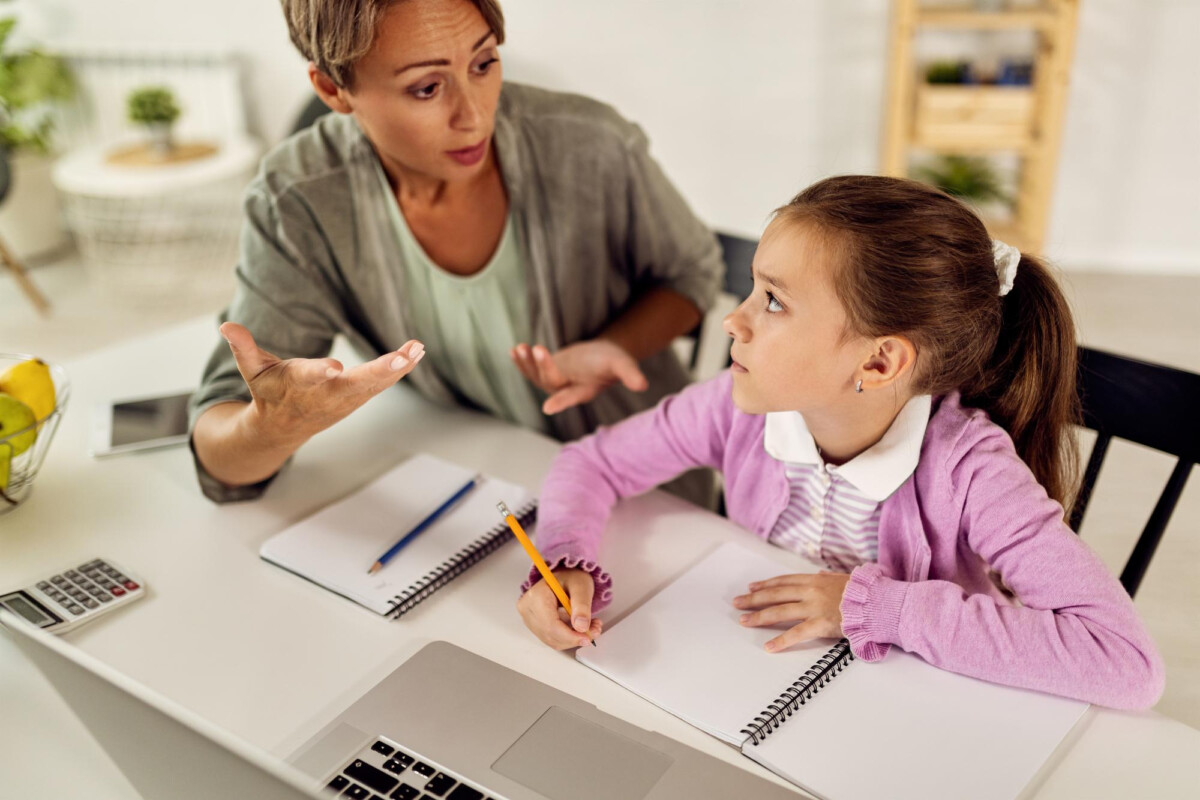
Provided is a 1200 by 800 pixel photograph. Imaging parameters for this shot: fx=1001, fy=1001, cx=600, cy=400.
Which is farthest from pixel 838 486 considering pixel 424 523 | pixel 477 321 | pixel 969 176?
pixel 969 176

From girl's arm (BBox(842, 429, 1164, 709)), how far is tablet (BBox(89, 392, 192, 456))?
0.91 meters

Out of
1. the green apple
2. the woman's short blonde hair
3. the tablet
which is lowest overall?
the tablet

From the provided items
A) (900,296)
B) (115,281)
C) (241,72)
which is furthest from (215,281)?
(900,296)

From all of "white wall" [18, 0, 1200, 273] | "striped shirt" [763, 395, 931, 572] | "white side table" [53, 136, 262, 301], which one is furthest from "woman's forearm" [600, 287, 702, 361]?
"white side table" [53, 136, 262, 301]

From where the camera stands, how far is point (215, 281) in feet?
12.0

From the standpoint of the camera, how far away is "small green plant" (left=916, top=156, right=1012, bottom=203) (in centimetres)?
317

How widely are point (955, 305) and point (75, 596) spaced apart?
91 centimetres

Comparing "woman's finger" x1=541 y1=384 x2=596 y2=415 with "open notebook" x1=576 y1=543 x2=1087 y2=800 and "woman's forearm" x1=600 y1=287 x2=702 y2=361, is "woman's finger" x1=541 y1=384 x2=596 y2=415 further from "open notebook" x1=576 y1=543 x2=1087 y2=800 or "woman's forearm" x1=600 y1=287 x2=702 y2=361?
"open notebook" x1=576 y1=543 x2=1087 y2=800

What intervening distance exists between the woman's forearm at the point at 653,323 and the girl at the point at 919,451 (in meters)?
0.37

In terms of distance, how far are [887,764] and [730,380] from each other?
460 mm

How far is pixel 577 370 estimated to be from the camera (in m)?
1.29

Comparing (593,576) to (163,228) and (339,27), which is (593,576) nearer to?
(339,27)

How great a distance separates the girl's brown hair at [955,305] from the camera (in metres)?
0.90

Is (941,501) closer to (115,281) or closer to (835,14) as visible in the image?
(835,14)
